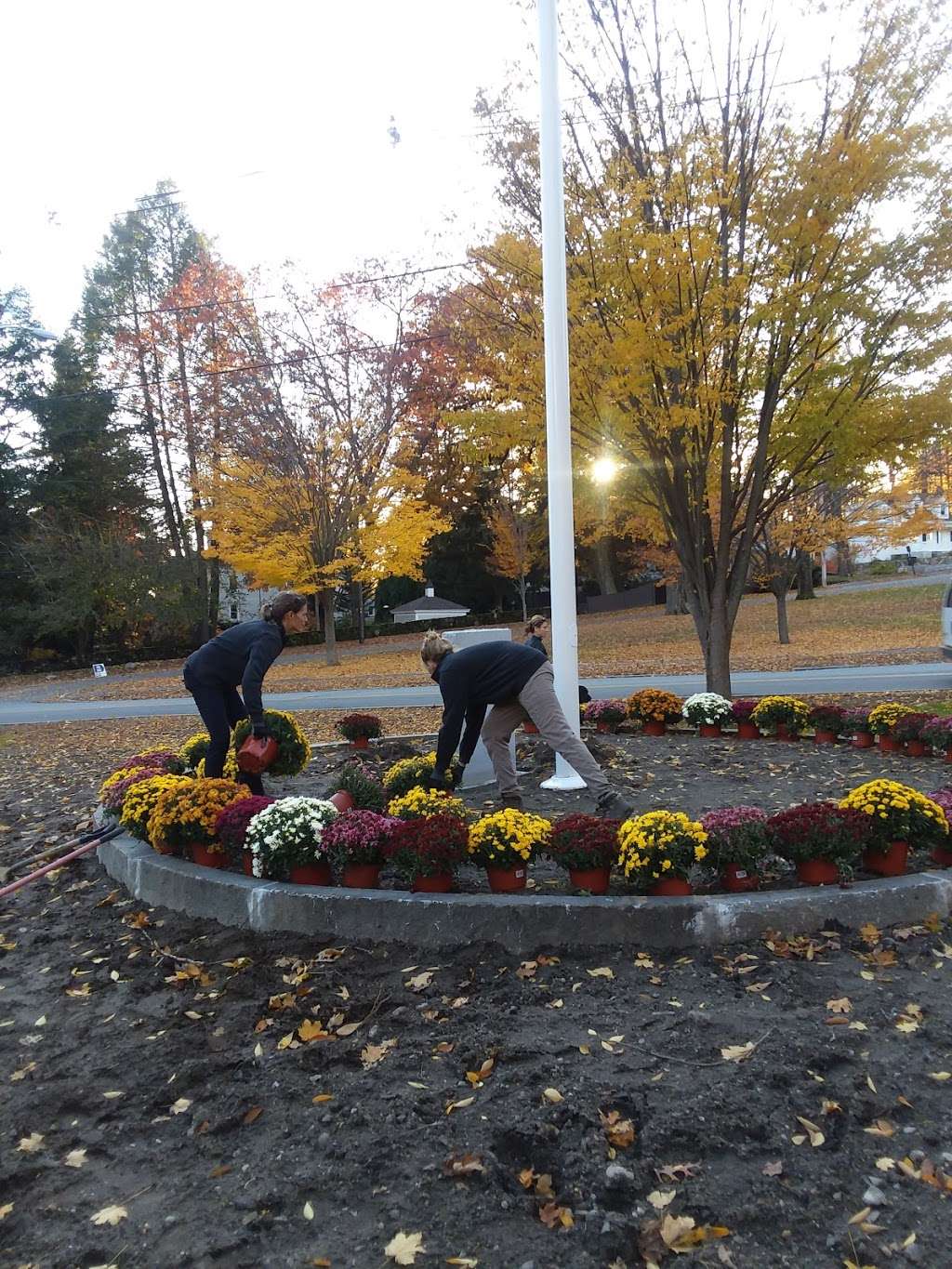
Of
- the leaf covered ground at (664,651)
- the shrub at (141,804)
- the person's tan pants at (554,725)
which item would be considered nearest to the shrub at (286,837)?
the shrub at (141,804)

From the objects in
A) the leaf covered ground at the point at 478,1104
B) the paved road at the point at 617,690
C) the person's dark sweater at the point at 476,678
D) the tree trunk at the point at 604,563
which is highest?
the tree trunk at the point at 604,563

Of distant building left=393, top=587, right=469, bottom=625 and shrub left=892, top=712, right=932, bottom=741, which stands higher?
distant building left=393, top=587, right=469, bottom=625

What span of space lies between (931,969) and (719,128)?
7999mm

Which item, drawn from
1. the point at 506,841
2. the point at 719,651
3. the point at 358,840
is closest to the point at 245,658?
the point at 358,840

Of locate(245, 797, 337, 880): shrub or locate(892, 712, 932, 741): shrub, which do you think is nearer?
locate(245, 797, 337, 880): shrub

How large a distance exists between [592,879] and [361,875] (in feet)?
3.70

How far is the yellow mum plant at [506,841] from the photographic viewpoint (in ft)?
13.7

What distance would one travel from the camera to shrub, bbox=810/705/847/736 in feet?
27.1

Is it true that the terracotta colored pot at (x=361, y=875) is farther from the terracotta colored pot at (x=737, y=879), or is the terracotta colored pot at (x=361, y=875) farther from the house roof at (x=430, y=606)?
the house roof at (x=430, y=606)

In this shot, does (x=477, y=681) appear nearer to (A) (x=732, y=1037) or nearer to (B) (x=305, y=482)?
(A) (x=732, y=1037)

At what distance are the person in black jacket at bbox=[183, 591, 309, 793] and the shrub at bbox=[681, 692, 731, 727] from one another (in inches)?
184

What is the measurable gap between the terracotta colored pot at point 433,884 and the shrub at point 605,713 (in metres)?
5.57

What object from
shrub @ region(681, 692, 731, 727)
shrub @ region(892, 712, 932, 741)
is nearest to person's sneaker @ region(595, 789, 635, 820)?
shrub @ region(892, 712, 932, 741)

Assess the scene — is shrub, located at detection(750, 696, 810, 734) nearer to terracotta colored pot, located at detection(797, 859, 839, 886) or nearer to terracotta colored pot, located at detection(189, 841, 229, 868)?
terracotta colored pot, located at detection(797, 859, 839, 886)
